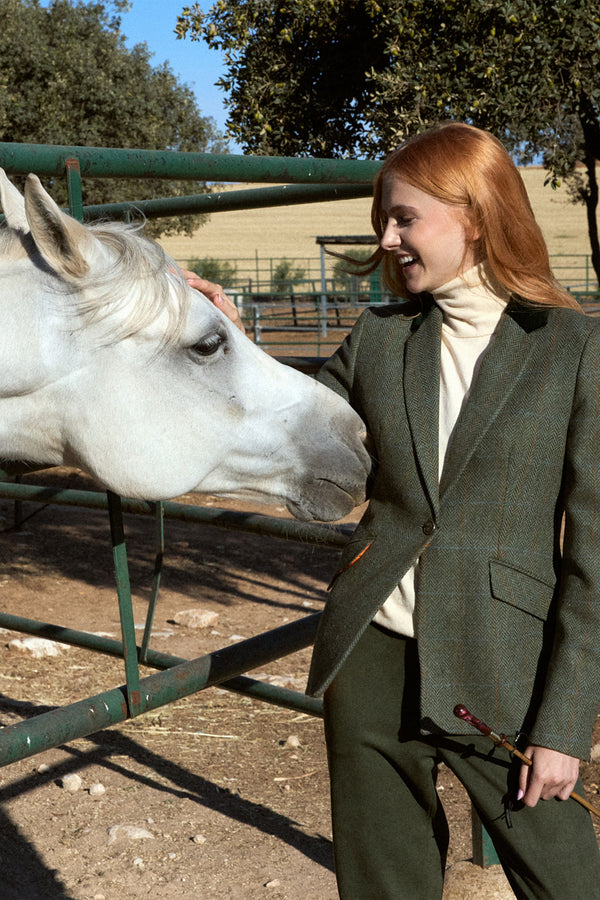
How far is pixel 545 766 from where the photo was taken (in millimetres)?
1296

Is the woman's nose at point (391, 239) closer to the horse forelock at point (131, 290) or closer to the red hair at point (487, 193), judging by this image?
the red hair at point (487, 193)

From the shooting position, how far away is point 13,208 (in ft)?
4.81

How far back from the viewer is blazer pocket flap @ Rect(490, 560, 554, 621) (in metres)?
1.35

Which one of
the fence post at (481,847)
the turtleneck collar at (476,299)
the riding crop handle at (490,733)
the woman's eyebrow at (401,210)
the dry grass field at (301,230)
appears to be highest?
the dry grass field at (301,230)

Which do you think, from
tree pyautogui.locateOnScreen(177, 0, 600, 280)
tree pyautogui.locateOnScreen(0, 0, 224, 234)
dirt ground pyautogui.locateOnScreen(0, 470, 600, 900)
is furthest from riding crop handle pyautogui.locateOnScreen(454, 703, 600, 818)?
tree pyautogui.locateOnScreen(0, 0, 224, 234)

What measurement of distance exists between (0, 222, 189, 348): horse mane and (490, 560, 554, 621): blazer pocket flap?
66 centimetres

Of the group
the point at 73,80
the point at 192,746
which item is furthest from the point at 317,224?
the point at 192,746

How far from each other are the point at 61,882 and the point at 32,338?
167 cm

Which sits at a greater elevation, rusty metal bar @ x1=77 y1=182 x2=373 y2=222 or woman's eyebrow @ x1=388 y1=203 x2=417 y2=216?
rusty metal bar @ x1=77 y1=182 x2=373 y2=222

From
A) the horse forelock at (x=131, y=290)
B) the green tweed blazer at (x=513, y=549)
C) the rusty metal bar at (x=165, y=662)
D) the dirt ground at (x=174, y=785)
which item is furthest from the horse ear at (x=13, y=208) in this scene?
the dirt ground at (x=174, y=785)

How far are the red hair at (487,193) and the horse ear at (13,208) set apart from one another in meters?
0.62

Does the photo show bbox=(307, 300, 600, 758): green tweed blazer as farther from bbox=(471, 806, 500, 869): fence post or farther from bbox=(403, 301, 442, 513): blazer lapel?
bbox=(471, 806, 500, 869): fence post

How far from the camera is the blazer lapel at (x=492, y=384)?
1.38 meters

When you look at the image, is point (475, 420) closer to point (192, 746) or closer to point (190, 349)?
point (190, 349)
